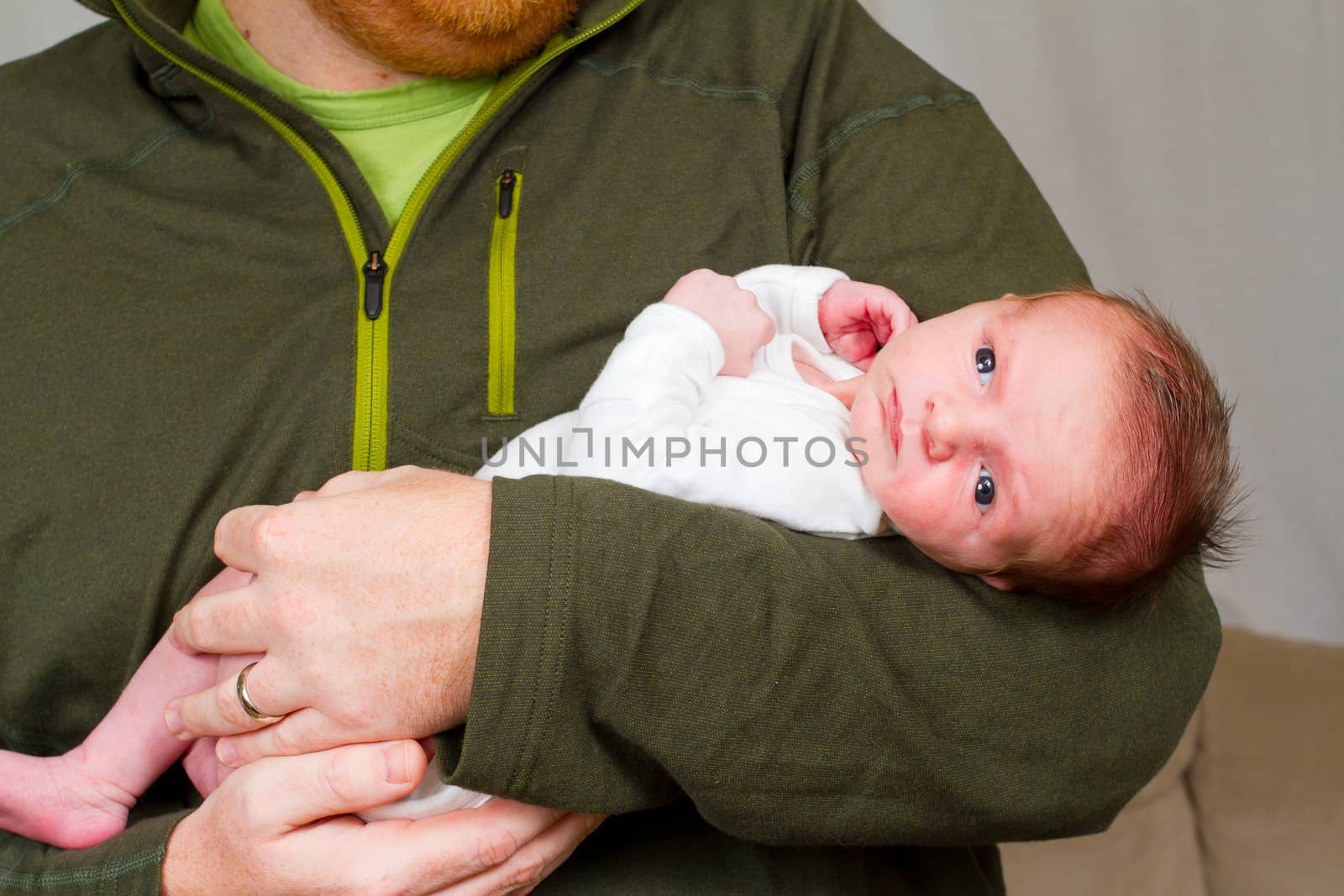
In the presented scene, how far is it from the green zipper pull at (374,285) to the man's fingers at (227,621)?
0.34 meters

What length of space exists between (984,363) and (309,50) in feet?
2.90

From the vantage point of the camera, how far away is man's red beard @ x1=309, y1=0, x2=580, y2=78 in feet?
4.53

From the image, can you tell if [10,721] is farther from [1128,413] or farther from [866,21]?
[866,21]

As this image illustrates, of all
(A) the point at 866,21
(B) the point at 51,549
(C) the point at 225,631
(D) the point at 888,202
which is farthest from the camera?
(A) the point at 866,21

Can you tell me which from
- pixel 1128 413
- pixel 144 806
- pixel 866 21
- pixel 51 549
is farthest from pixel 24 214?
pixel 1128 413

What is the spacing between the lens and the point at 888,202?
135cm

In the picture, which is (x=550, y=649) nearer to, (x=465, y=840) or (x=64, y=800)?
(x=465, y=840)

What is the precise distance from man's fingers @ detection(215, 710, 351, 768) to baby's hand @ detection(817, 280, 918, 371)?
65 centimetres

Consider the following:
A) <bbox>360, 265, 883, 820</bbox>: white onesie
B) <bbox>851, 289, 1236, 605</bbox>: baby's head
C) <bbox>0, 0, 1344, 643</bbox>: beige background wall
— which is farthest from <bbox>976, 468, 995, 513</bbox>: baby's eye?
<bbox>0, 0, 1344, 643</bbox>: beige background wall

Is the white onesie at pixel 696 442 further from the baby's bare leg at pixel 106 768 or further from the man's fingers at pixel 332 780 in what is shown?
the baby's bare leg at pixel 106 768

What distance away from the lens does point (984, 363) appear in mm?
1186

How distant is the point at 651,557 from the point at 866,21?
0.92 metres

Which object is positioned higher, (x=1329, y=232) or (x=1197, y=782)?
(x=1329, y=232)

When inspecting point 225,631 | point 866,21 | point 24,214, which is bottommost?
point 225,631
